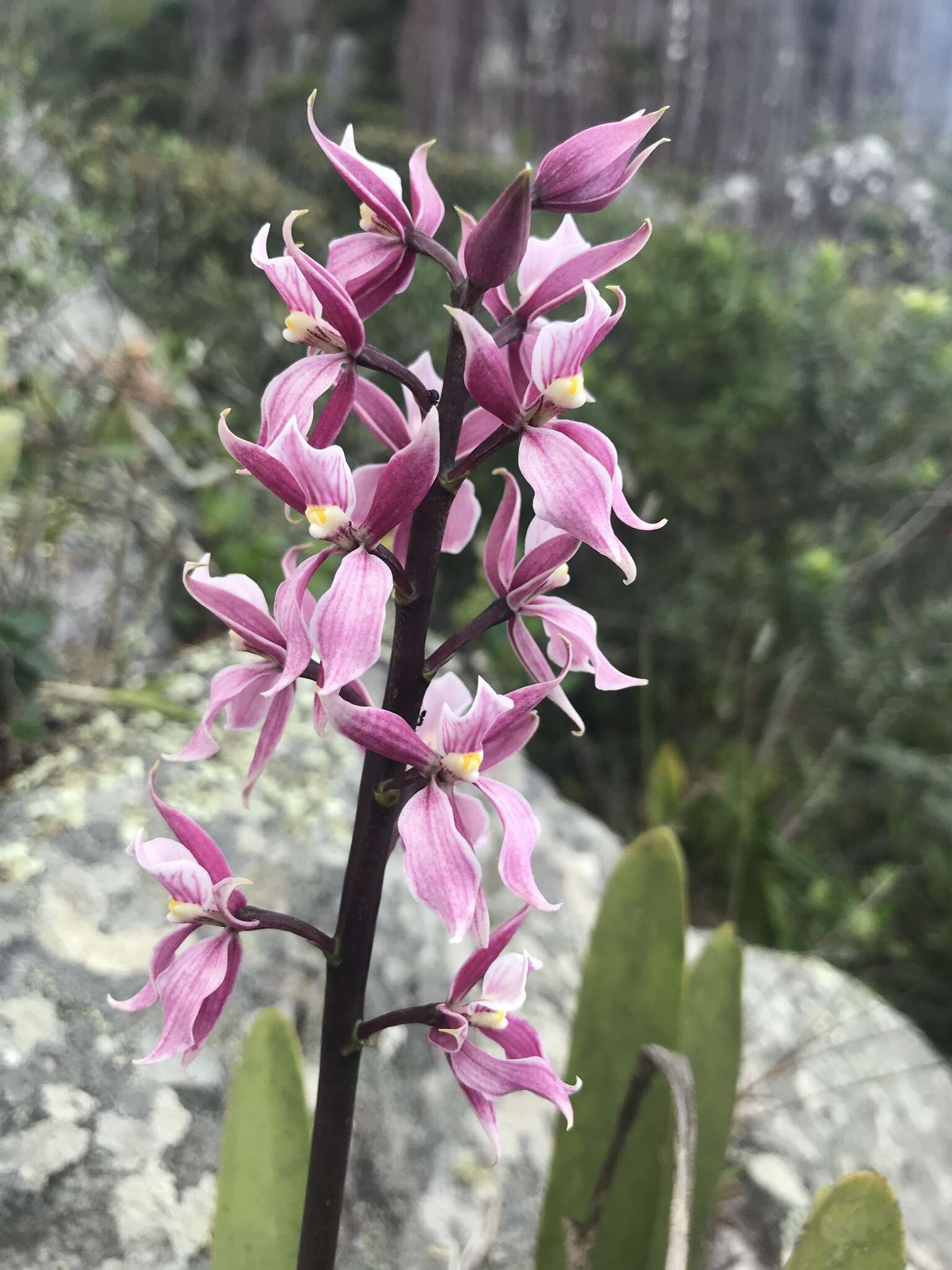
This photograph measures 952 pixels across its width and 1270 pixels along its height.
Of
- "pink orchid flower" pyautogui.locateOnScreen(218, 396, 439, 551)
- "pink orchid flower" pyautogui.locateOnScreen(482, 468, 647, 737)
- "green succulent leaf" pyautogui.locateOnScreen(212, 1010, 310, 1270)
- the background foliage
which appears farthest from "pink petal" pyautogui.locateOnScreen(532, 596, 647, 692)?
the background foliage

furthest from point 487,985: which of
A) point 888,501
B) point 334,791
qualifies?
point 888,501

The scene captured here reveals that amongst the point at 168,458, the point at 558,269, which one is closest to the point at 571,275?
the point at 558,269

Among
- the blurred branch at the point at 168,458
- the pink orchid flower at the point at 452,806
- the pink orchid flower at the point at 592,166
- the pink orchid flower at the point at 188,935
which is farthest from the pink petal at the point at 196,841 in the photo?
the blurred branch at the point at 168,458

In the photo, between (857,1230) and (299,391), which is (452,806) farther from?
(857,1230)

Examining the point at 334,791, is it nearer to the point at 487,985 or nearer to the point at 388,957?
the point at 388,957

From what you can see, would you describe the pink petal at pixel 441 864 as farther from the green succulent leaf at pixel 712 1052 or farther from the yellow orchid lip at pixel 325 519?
the green succulent leaf at pixel 712 1052
